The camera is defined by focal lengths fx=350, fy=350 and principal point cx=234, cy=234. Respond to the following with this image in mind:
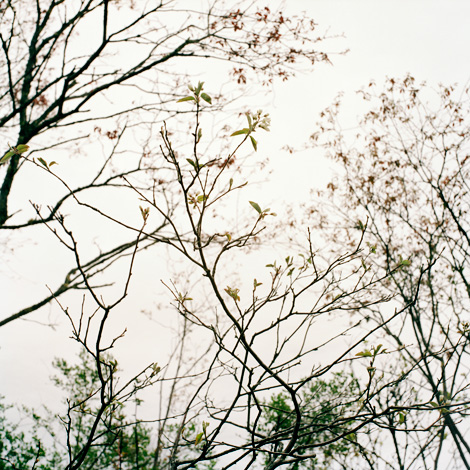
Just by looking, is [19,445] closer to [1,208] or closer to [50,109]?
[1,208]

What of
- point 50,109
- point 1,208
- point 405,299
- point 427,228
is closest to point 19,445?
point 1,208

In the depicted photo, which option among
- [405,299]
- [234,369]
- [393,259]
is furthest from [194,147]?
[393,259]

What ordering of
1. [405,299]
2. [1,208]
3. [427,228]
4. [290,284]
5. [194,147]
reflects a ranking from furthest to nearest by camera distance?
[427,228] < [405,299] < [1,208] < [290,284] < [194,147]

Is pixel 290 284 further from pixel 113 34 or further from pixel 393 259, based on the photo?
pixel 393 259

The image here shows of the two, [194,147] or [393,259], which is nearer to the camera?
[194,147]

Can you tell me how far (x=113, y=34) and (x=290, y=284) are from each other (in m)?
5.32

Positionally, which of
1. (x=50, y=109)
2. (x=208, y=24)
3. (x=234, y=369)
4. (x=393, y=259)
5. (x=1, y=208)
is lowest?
(x=234, y=369)

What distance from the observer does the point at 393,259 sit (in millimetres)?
7332

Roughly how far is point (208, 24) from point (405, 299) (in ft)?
20.2

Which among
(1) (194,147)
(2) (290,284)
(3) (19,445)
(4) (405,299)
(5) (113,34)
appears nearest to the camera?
(1) (194,147)

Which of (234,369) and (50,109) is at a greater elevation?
(50,109)

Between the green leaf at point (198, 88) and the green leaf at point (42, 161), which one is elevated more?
the green leaf at point (198, 88)

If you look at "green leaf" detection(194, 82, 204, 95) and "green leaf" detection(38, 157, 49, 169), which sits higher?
"green leaf" detection(194, 82, 204, 95)

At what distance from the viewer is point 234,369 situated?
2453 millimetres
